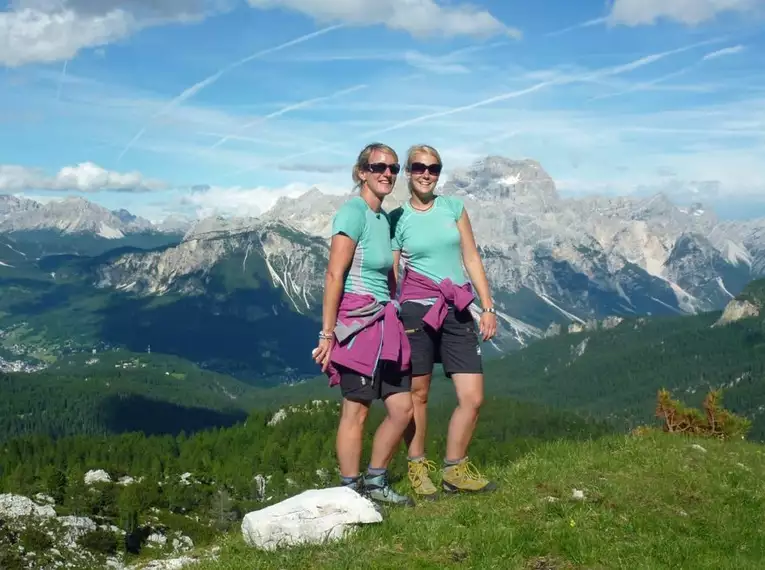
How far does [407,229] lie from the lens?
13.9 meters

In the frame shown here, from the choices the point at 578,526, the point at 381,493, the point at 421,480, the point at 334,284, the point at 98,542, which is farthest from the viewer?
the point at 98,542

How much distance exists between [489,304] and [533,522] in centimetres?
404

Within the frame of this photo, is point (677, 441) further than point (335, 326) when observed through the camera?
Yes

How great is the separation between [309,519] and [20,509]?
6332cm

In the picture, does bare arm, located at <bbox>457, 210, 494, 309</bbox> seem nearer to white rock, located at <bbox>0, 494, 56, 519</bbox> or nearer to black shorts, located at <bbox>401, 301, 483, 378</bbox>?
black shorts, located at <bbox>401, 301, 483, 378</bbox>

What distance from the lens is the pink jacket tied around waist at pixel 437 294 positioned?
13.7 meters

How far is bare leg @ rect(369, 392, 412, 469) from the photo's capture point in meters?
13.3

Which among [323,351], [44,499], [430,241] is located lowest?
[44,499]

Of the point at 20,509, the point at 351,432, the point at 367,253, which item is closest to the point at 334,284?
the point at 367,253

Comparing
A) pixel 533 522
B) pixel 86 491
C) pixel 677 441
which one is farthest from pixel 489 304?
pixel 86 491

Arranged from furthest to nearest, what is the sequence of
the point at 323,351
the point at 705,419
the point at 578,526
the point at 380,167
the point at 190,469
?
the point at 190,469
the point at 705,419
the point at 380,167
the point at 323,351
the point at 578,526

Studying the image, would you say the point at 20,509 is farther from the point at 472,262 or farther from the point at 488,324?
the point at 472,262

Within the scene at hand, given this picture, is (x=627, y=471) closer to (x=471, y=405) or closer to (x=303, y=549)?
(x=471, y=405)

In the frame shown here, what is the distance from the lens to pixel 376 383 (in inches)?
515
